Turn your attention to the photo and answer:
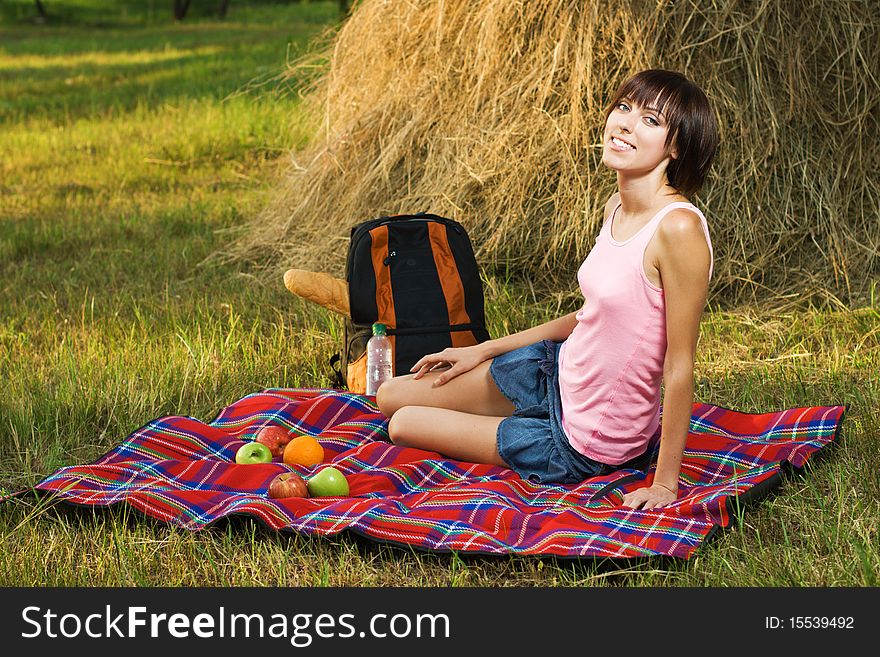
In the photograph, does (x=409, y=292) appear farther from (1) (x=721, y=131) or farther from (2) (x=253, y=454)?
(1) (x=721, y=131)

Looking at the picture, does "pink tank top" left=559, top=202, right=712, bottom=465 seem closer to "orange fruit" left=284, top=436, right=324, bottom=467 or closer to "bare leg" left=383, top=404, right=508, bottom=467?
"bare leg" left=383, top=404, right=508, bottom=467

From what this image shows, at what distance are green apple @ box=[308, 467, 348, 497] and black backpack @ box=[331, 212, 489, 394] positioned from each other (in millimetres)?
1029

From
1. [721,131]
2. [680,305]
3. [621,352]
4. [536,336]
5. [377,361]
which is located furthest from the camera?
[721,131]

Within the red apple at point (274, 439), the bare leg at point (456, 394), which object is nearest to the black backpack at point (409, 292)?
the bare leg at point (456, 394)

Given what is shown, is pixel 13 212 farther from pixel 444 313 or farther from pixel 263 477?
pixel 263 477

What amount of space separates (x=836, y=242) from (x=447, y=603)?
3566 mm

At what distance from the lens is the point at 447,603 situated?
2484 mm

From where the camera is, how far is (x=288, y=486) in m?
3.18

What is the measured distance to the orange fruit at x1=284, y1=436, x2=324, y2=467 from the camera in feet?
11.6

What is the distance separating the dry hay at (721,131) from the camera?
5219mm

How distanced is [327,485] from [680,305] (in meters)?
1.17

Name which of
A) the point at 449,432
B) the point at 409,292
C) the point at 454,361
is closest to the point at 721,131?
the point at 409,292

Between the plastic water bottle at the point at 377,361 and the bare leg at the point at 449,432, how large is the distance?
0.60 metres

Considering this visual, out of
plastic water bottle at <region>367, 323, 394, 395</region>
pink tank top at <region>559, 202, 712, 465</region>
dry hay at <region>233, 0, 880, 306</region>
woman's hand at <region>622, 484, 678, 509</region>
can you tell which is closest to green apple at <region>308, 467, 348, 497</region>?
pink tank top at <region>559, 202, 712, 465</region>
